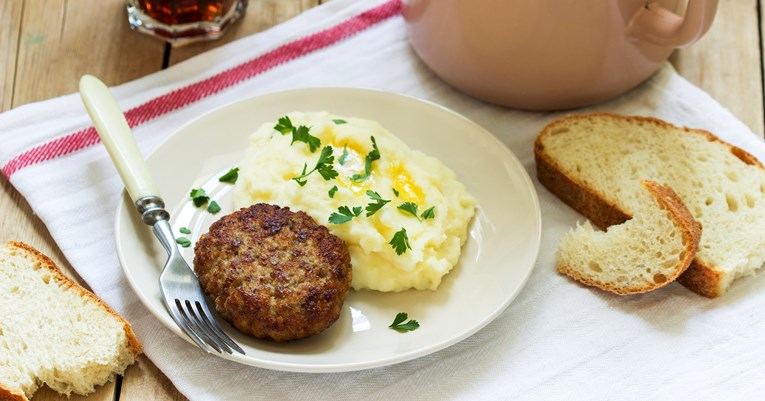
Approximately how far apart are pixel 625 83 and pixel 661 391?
148 centimetres

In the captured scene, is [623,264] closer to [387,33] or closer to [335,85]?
[335,85]

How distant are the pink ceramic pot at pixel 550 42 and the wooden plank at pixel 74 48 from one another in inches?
52.2

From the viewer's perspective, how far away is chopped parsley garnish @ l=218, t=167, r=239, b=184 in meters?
3.44

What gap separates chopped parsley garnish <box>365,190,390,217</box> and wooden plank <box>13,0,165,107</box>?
1.61 metres

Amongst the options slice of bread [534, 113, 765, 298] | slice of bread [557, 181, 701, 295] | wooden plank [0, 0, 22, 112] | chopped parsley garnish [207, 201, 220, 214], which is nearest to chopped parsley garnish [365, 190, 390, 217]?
chopped parsley garnish [207, 201, 220, 214]

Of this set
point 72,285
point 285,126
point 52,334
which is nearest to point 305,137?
point 285,126

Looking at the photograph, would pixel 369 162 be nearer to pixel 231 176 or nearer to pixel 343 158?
pixel 343 158

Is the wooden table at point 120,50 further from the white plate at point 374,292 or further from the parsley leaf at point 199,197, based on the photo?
the parsley leaf at point 199,197

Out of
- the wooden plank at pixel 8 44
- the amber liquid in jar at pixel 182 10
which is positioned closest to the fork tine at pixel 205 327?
the wooden plank at pixel 8 44

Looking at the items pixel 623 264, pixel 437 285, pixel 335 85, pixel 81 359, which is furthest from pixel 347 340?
pixel 335 85

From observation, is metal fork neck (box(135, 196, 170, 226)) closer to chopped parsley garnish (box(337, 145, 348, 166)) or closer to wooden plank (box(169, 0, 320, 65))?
chopped parsley garnish (box(337, 145, 348, 166))

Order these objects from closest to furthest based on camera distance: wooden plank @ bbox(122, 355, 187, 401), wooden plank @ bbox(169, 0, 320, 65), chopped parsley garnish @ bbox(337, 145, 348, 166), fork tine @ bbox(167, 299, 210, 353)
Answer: fork tine @ bbox(167, 299, 210, 353)
wooden plank @ bbox(122, 355, 187, 401)
chopped parsley garnish @ bbox(337, 145, 348, 166)
wooden plank @ bbox(169, 0, 320, 65)

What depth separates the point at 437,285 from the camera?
3061 mm

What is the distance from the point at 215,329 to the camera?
281 centimetres
